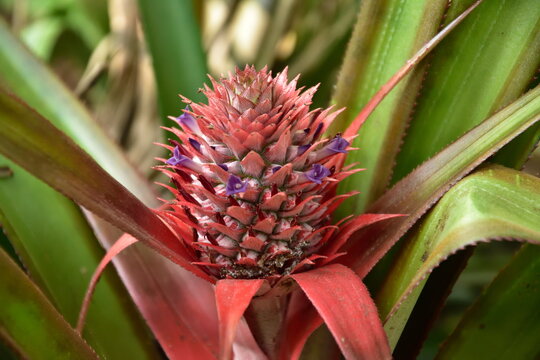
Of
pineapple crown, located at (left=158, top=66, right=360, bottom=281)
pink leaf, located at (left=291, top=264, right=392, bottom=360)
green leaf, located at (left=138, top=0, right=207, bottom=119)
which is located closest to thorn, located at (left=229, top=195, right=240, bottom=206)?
pineapple crown, located at (left=158, top=66, right=360, bottom=281)

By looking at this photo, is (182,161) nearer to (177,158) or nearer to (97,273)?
(177,158)

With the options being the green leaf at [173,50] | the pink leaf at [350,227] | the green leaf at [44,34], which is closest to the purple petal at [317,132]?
the pink leaf at [350,227]

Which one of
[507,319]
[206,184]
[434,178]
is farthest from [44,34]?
[507,319]

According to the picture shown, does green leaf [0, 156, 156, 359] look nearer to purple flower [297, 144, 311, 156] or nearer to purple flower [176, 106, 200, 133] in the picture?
purple flower [176, 106, 200, 133]

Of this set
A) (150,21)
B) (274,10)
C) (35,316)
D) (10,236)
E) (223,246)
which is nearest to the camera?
(35,316)

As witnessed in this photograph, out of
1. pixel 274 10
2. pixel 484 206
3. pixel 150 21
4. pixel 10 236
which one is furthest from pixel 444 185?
pixel 274 10

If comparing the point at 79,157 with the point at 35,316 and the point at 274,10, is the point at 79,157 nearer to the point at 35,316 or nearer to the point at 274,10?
the point at 35,316
